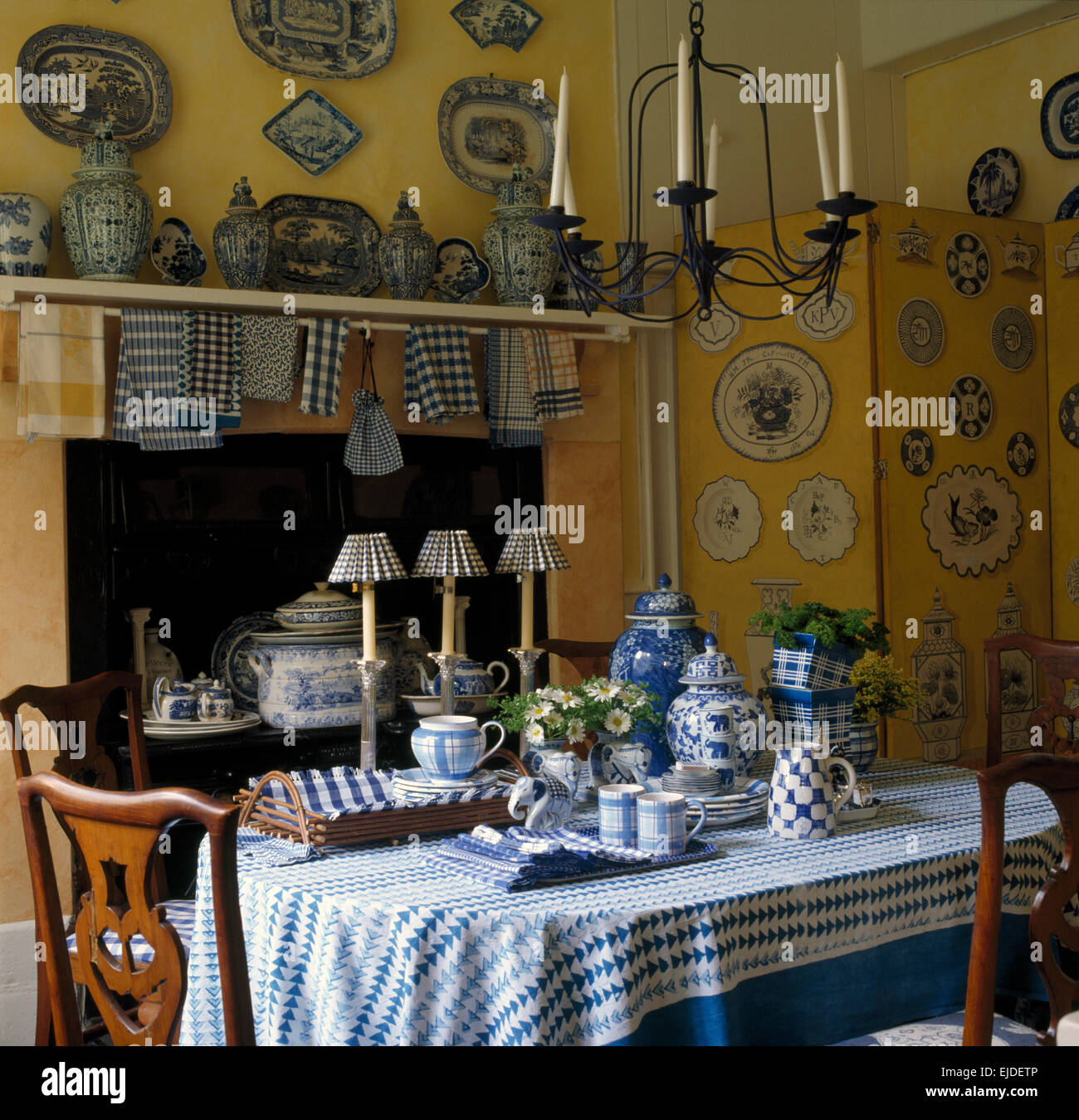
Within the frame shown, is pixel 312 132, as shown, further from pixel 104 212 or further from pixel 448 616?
pixel 448 616

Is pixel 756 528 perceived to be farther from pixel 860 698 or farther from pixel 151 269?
pixel 151 269

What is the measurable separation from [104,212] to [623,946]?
2.64m

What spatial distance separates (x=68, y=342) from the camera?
3.37 metres

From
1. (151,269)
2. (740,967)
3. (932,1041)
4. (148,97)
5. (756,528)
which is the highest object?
(148,97)

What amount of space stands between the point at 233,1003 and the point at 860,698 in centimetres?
Answer: 165

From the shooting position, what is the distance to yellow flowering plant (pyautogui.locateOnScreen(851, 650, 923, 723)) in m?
2.75

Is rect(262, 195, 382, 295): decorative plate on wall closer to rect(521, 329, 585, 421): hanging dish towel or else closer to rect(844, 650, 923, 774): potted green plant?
rect(521, 329, 585, 421): hanging dish towel

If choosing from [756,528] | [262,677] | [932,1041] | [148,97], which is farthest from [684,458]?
[932,1041]

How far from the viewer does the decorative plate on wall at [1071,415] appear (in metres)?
4.39

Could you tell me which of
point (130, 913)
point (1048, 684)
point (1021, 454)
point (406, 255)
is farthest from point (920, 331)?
point (130, 913)

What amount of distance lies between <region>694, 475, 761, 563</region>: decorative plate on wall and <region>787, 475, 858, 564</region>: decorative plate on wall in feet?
0.49

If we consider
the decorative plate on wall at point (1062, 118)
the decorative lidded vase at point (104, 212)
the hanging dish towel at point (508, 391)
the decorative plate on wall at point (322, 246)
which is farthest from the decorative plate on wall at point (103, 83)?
the decorative plate on wall at point (1062, 118)

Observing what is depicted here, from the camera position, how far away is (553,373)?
409 cm

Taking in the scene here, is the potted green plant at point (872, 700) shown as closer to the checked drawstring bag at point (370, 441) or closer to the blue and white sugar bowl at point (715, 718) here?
the blue and white sugar bowl at point (715, 718)
